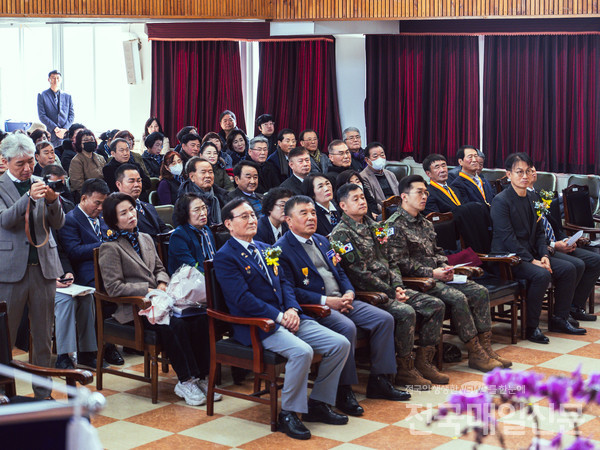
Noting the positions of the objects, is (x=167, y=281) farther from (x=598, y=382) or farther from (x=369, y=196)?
(x=598, y=382)

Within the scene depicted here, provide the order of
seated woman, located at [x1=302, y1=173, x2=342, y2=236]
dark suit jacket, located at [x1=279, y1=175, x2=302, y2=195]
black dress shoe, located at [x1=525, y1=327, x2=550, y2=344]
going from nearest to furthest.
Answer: seated woman, located at [x1=302, y1=173, x2=342, y2=236] < black dress shoe, located at [x1=525, y1=327, x2=550, y2=344] < dark suit jacket, located at [x1=279, y1=175, x2=302, y2=195]

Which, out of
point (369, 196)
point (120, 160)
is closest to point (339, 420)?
point (369, 196)

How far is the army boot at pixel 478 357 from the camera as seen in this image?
16.2 feet

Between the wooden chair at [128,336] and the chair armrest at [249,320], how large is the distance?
1.58ft

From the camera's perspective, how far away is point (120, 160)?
695 centimetres

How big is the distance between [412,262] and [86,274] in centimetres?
204

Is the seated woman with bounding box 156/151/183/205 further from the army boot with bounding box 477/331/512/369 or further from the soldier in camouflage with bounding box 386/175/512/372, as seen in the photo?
the army boot with bounding box 477/331/512/369

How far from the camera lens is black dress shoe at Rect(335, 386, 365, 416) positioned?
4.15 metres

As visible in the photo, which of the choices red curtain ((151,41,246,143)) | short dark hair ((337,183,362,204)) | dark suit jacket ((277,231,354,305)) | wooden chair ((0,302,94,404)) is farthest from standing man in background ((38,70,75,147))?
wooden chair ((0,302,94,404))

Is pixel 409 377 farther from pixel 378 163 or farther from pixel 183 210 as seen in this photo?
pixel 378 163

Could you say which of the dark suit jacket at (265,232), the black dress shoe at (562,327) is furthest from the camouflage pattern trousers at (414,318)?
the black dress shoe at (562,327)

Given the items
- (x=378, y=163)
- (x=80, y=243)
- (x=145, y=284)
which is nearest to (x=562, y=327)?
(x=378, y=163)

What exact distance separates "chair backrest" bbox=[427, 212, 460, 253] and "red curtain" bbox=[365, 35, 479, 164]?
3.75m

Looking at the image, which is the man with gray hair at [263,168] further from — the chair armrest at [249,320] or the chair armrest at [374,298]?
the chair armrest at [249,320]
